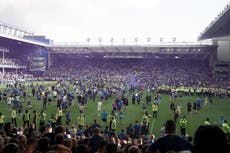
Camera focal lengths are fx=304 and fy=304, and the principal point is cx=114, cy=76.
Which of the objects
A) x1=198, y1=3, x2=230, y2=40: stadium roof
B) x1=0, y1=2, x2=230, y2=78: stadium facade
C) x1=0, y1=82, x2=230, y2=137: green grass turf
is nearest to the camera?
x1=0, y1=82, x2=230, y2=137: green grass turf

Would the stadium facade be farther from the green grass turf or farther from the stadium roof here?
the green grass turf

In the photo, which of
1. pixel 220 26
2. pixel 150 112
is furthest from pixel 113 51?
pixel 150 112

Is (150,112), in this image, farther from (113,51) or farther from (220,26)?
(113,51)

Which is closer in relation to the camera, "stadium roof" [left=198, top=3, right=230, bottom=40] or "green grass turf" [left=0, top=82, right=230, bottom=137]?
"green grass turf" [left=0, top=82, right=230, bottom=137]

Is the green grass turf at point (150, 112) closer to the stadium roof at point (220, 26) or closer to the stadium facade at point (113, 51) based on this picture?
the stadium roof at point (220, 26)

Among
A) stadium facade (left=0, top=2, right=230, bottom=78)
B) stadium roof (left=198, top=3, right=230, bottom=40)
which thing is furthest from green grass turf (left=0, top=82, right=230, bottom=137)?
stadium facade (left=0, top=2, right=230, bottom=78)

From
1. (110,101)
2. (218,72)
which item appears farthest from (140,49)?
(110,101)

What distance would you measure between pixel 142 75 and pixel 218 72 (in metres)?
15.3

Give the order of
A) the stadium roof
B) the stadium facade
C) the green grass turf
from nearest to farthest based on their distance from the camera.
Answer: the green grass turf
the stadium roof
the stadium facade

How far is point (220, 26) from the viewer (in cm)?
4997

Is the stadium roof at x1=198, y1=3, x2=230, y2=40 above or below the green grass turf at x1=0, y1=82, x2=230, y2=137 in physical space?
above

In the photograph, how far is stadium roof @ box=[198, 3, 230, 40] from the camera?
138 ft

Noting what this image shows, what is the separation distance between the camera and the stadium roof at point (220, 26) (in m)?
42.2

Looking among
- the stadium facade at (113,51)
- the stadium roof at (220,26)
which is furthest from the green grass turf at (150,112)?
the stadium facade at (113,51)
